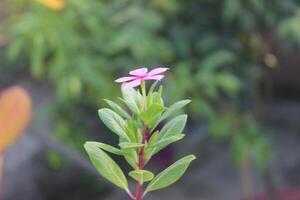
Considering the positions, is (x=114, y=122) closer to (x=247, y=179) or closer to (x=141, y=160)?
(x=141, y=160)

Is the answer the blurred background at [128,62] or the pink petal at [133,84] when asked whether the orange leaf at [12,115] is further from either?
the pink petal at [133,84]

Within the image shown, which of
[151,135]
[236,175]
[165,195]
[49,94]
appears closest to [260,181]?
[236,175]

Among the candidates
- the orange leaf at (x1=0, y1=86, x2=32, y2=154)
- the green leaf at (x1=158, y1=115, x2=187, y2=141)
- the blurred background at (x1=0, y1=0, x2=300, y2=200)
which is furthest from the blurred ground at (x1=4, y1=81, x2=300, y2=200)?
the green leaf at (x1=158, y1=115, x2=187, y2=141)

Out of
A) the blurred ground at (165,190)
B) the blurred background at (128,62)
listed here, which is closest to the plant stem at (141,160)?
the blurred background at (128,62)

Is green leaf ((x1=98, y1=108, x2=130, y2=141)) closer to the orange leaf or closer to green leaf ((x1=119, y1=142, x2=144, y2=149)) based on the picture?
green leaf ((x1=119, y1=142, x2=144, y2=149))

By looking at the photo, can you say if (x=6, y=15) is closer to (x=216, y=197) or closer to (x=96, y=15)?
(x=96, y=15)

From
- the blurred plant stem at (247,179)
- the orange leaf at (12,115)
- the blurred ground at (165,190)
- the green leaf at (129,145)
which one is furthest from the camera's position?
the blurred ground at (165,190)

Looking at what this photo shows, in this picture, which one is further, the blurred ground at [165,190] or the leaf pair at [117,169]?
the blurred ground at [165,190]
